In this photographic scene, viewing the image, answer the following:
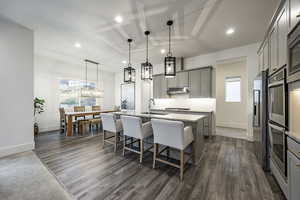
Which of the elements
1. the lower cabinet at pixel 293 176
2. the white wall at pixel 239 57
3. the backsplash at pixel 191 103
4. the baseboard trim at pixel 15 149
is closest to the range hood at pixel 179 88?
the white wall at pixel 239 57

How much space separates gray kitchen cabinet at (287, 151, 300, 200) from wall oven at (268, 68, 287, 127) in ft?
1.49

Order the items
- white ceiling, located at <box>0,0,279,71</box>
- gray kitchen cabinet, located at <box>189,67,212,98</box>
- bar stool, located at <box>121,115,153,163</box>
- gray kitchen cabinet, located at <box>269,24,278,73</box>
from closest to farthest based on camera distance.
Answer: gray kitchen cabinet, located at <box>269,24,278,73</box> → white ceiling, located at <box>0,0,279,71</box> → bar stool, located at <box>121,115,153,163</box> → gray kitchen cabinet, located at <box>189,67,212,98</box>

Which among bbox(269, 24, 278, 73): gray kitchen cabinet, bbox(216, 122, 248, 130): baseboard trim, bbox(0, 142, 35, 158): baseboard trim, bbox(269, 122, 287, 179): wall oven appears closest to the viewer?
bbox(269, 122, 287, 179): wall oven

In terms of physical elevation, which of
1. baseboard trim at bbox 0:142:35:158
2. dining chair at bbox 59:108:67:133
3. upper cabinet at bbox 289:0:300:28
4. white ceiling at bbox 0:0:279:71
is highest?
white ceiling at bbox 0:0:279:71

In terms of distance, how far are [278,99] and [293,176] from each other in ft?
3.30

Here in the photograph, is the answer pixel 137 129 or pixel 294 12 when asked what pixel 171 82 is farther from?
pixel 294 12

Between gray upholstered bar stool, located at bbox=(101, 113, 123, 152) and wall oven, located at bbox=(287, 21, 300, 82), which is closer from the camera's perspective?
wall oven, located at bbox=(287, 21, 300, 82)

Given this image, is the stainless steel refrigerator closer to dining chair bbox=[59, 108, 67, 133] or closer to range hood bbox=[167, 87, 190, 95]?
range hood bbox=[167, 87, 190, 95]

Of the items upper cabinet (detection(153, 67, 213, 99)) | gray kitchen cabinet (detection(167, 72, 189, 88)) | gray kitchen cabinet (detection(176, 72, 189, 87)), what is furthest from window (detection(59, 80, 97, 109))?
gray kitchen cabinet (detection(176, 72, 189, 87))

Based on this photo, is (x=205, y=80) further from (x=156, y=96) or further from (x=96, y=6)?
(x=96, y=6)

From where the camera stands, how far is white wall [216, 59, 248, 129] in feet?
16.8

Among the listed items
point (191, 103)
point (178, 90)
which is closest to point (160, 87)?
point (178, 90)

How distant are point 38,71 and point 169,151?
567 cm

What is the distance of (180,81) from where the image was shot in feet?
15.4
